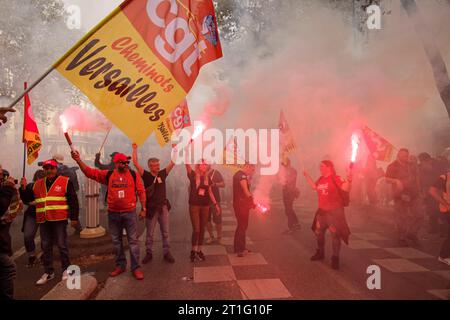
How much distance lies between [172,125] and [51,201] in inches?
76.5

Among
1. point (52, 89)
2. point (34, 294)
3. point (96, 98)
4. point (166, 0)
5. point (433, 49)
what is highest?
point (52, 89)

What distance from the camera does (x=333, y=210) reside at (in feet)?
14.4

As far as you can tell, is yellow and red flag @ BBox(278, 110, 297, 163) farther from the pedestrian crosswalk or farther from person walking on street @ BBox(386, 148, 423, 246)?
the pedestrian crosswalk

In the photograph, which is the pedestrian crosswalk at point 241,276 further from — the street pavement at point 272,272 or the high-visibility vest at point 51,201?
the high-visibility vest at point 51,201

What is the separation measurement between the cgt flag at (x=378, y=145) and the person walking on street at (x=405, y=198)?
67cm

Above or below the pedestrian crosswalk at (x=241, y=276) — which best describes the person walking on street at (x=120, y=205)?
above

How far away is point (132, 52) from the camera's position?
9.71ft

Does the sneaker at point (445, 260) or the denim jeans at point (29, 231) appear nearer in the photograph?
the sneaker at point (445, 260)

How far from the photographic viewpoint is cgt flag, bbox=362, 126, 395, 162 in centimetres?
632

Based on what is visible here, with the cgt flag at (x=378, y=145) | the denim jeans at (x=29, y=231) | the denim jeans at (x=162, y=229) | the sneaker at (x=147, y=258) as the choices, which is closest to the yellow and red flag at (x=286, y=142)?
the cgt flag at (x=378, y=145)

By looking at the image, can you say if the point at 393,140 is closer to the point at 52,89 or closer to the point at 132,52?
the point at 132,52

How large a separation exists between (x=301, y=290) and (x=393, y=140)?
27.0 ft

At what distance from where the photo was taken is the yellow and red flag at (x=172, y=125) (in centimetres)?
406
